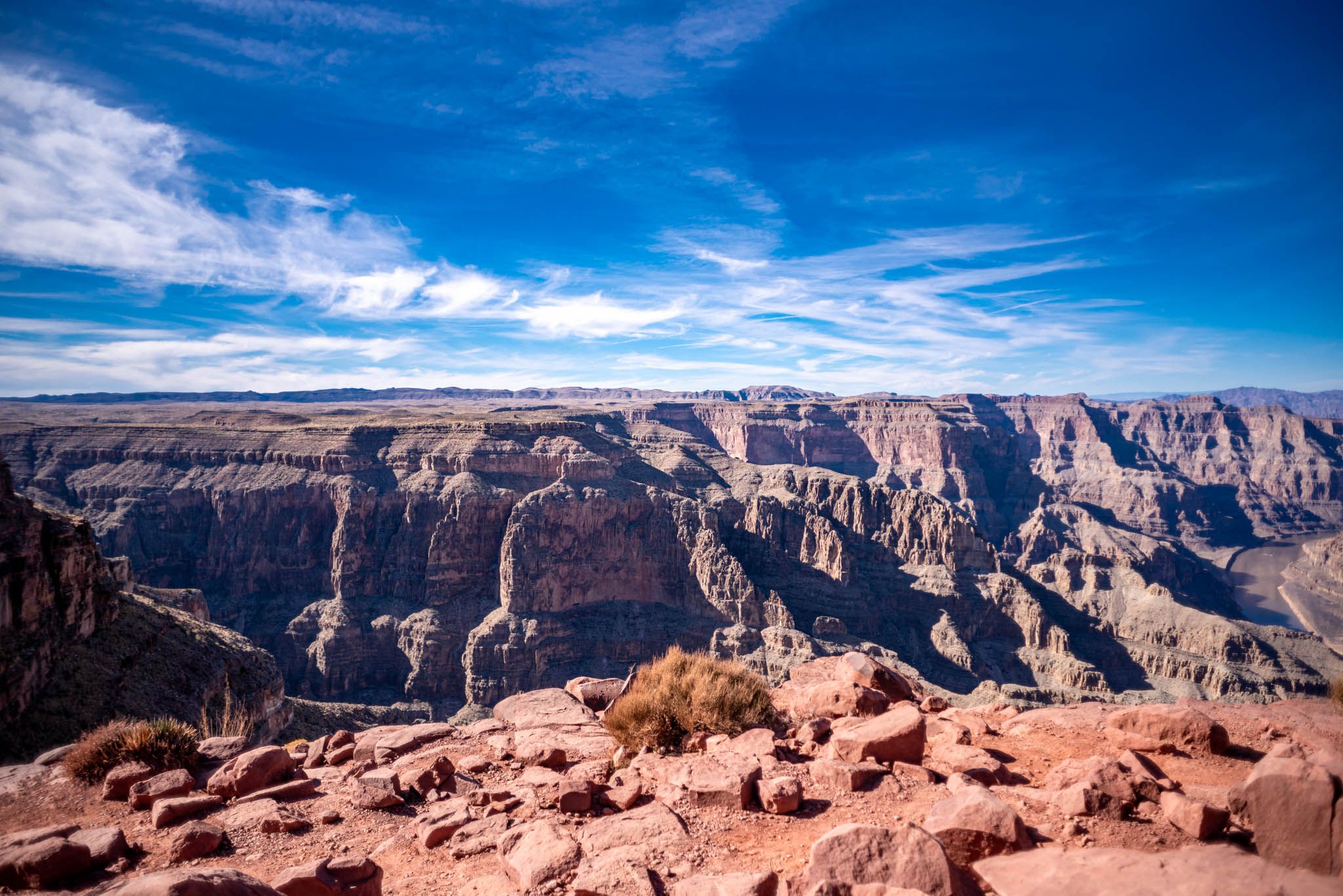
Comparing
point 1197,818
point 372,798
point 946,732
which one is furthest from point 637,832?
point 946,732

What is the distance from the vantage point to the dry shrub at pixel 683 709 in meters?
10.4

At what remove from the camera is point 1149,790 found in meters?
6.54

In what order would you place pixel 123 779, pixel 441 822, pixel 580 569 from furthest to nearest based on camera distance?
A: pixel 580 569 < pixel 123 779 < pixel 441 822

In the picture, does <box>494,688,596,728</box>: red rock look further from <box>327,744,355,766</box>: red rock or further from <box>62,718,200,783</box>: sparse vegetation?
<box>62,718,200,783</box>: sparse vegetation

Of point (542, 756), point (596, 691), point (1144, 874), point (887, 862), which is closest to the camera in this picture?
point (1144, 874)

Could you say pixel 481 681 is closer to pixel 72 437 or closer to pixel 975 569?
pixel 975 569

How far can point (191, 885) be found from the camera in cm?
458

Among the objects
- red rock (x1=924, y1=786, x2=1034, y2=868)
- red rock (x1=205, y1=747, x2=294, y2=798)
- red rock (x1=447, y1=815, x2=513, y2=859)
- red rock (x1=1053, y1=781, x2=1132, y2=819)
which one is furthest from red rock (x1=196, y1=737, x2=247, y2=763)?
red rock (x1=1053, y1=781, x2=1132, y2=819)

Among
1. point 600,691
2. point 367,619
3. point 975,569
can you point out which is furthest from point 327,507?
point 975,569

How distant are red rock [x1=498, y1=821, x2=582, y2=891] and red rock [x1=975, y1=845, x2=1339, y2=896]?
12.8ft

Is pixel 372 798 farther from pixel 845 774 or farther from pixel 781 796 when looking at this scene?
pixel 845 774

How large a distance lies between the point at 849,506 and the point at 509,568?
4346 centimetres

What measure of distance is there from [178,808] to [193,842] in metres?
1.34

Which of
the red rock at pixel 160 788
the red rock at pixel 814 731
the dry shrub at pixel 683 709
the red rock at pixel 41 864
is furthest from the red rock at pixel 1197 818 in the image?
the red rock at pixel 160 788
